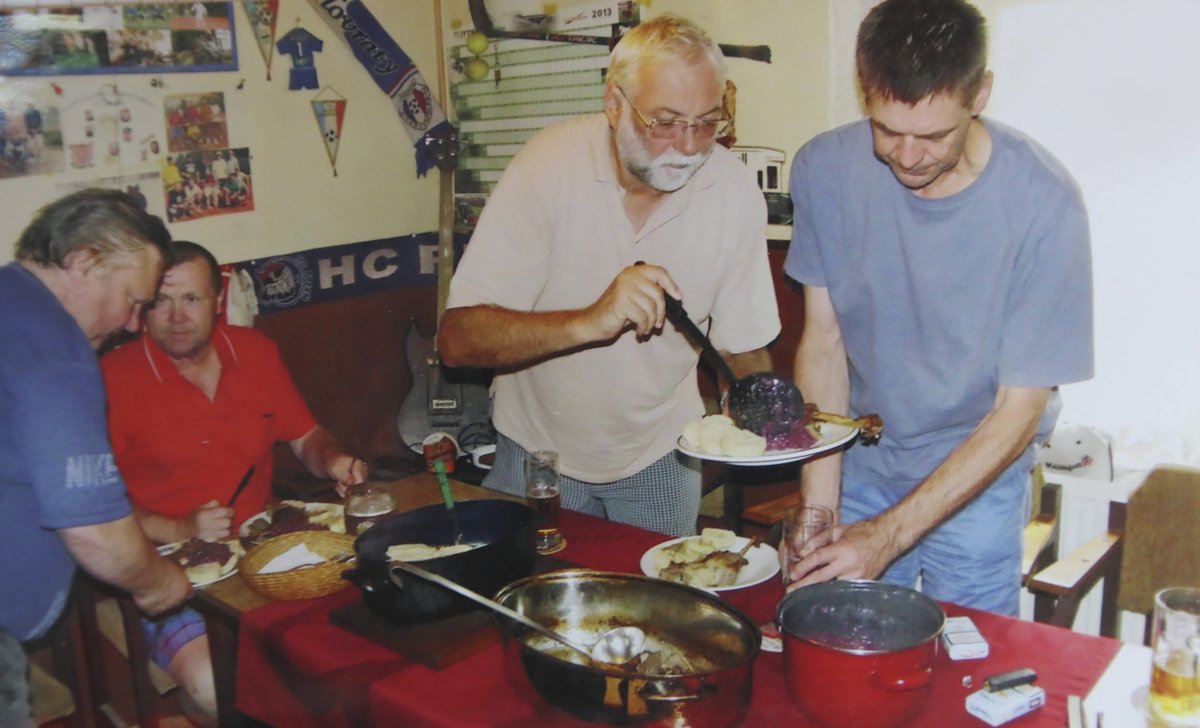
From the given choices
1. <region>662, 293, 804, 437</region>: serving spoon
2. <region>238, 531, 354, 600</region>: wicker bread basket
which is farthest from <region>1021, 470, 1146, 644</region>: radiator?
<region>238, 531, 354, 600</region>: wicker bread basket

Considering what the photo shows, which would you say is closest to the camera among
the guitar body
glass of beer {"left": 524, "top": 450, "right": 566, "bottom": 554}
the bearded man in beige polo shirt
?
glass of beer {"left": 524, "top": 450, "right": 566, "bottom": 554}

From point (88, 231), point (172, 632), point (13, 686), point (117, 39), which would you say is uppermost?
point (117, 39)

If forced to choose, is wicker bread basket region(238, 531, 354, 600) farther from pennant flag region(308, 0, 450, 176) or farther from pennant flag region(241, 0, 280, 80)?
pennant flag region(308, 0, 450, 176)

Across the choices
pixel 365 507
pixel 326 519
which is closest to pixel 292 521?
pixel 326 519

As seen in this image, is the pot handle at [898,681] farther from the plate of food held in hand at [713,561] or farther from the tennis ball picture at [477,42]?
the tennis ball picture at [477,42]

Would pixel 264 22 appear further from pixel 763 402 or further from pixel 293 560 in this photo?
pixel 763 402

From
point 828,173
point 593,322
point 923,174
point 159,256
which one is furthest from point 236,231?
point 923,174

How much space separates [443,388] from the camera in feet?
12.8

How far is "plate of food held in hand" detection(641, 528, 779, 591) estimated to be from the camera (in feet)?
5.68

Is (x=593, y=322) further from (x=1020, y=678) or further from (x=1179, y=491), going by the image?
(x=1179, y=491)

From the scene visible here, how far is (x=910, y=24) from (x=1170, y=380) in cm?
149

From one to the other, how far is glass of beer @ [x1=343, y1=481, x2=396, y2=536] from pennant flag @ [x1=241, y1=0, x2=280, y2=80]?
198cm

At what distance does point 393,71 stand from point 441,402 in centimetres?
129

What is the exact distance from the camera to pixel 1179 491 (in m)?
2.44
